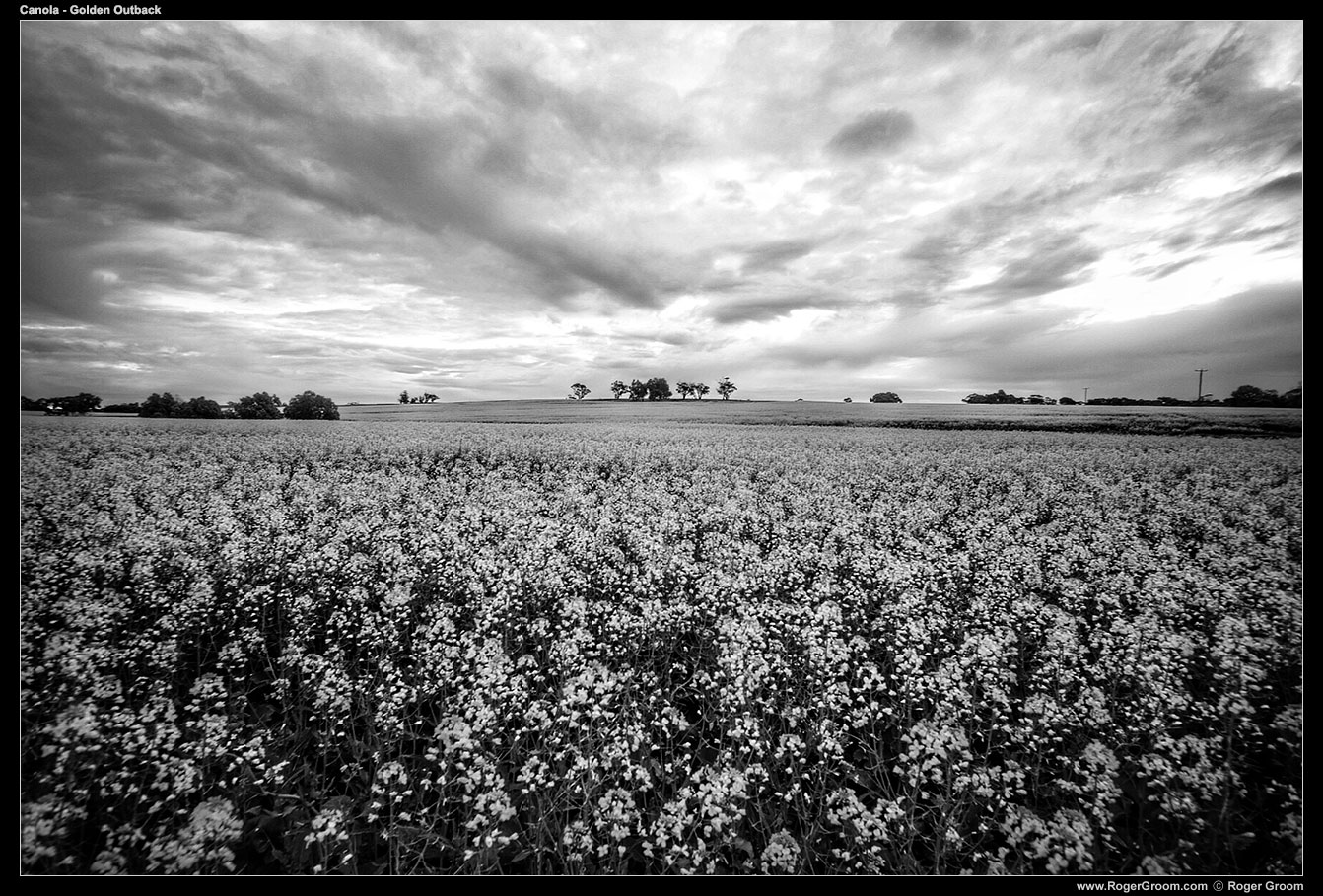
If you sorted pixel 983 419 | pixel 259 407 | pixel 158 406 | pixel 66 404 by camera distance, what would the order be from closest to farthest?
1. pixel 66 404
2. pixel 158 406
3. pixel 259 407
4. pixel 983 419

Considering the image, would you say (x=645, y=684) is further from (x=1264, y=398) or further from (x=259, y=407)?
(x=259, y=407)

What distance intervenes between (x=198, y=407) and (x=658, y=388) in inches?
2405

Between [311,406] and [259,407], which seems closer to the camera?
[259,407]

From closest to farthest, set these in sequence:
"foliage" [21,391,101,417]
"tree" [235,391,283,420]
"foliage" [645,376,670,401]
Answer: "foliage" [21,391,101,417] < "tree" [235,391,283,420] < "foliage" [645,376,670,401]

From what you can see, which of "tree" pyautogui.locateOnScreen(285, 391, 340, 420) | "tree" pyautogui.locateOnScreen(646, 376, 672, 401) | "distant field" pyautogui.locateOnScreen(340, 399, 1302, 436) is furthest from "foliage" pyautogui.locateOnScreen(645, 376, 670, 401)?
"tree" pyautogui.locateOnScreen(285, 391, 340, 420)

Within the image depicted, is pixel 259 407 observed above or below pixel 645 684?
above

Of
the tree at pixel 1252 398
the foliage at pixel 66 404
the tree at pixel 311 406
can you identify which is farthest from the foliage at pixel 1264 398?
the tree at pixel 311 406

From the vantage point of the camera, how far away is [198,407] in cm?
1176

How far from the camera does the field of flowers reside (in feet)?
10.1

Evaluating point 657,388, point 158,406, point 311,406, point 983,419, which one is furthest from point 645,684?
point 657,388

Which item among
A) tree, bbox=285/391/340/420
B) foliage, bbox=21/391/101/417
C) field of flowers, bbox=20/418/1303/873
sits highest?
tree, bbox=285/391/340/420

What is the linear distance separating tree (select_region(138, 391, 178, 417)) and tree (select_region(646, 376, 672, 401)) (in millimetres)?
61794

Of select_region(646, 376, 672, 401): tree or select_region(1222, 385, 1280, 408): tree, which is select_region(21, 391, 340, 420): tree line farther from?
select_region(646, 376, 672, 401): tree
